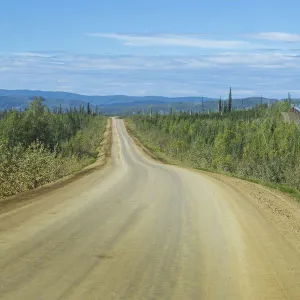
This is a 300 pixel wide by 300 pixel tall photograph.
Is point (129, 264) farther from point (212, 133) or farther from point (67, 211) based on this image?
point (212, 133)

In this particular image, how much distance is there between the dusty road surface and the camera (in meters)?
6.50

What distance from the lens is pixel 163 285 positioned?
6742mm

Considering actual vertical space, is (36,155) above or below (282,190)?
above

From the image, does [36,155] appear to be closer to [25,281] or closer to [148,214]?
[148,214]

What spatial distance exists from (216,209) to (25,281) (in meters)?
8.61

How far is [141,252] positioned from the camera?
28.1 ft

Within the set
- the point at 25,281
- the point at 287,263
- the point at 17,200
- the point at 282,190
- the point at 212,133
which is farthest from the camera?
the point at 212,133

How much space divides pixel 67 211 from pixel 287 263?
5.53 meters

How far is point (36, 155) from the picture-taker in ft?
64.3

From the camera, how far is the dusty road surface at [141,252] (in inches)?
256

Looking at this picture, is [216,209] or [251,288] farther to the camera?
[216,209]

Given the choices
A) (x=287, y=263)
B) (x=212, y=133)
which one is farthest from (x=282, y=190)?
(x=212, y=133)

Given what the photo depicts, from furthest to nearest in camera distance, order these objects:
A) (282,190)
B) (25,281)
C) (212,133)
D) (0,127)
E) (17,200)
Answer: (212,133), (0,127), (282,190), (17,200), (25,281)

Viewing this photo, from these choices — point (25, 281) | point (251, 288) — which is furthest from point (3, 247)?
point (251, 288)
